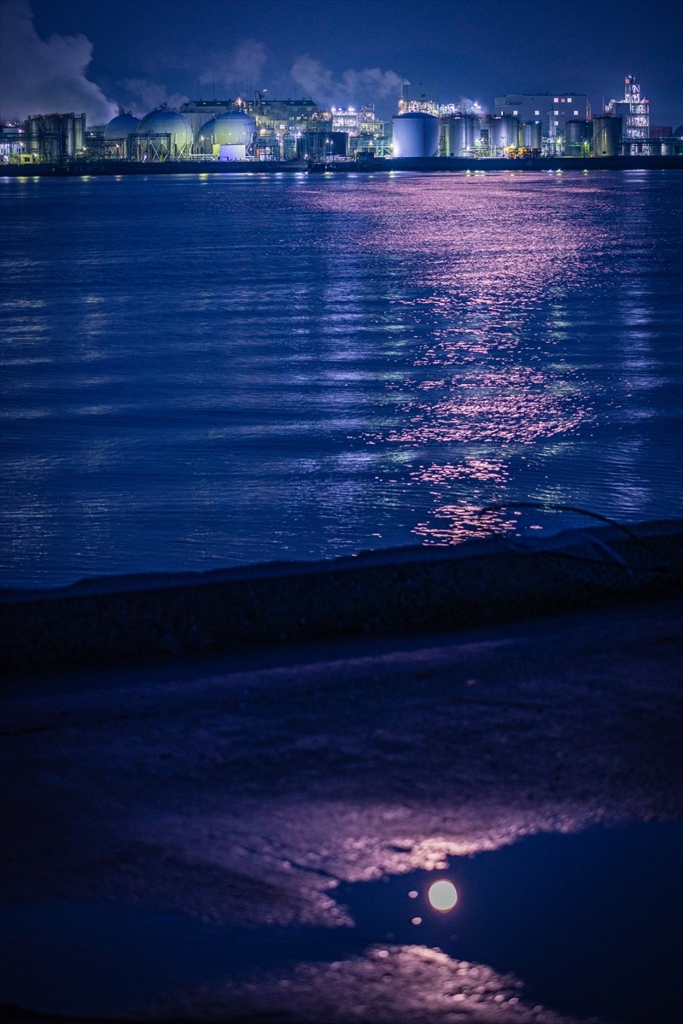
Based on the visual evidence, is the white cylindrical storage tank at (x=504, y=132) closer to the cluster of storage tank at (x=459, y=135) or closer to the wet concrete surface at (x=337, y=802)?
the cluster of storage tank at (x=459, y=135)

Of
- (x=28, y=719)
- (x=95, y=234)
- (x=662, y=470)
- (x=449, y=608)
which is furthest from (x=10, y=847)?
(x=95, y=234)

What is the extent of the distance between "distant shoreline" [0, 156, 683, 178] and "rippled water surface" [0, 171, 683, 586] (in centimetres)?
12970

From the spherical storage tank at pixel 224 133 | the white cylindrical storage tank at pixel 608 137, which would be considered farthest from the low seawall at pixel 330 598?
the white cylindrical storage tank at pixel 608 137

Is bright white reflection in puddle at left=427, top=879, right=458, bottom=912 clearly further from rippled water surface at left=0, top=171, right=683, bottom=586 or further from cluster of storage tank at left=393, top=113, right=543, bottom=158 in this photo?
cluster of storage tank at left=393, top=113, right=543, bottom=158

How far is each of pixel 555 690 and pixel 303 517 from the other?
159 centimetres

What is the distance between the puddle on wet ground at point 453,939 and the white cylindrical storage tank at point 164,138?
160m

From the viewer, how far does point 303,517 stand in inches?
153

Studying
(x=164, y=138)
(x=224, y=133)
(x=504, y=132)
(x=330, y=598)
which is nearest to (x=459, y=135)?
Result: (x=504, y=132)

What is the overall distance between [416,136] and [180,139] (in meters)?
30.2

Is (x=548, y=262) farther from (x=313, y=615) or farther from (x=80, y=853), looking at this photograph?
(x=80, y=853)

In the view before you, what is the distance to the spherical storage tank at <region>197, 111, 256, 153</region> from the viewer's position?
522ft

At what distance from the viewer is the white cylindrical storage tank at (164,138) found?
6097 inches

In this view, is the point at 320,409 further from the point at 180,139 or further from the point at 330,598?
the point at 180,139

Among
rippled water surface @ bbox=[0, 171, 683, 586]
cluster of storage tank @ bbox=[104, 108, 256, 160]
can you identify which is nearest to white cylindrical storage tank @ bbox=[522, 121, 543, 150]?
cluster of storage tank @ bbox=[104, 108, 256, 160]
